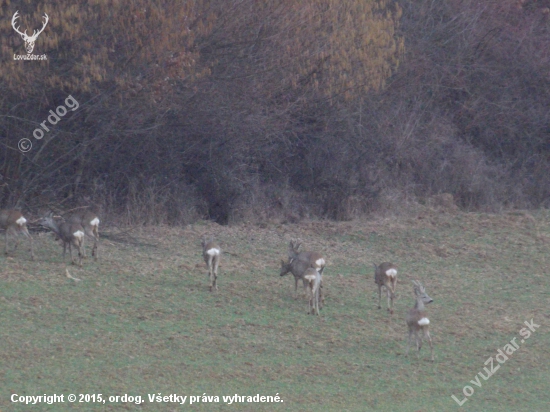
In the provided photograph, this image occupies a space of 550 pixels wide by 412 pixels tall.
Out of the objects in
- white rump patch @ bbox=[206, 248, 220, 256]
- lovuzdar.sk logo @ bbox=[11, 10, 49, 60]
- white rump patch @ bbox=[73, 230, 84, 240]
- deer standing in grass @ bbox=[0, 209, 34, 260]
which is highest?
lovuzdar.sk logo @ bbox=[11, 10, 49, 60]

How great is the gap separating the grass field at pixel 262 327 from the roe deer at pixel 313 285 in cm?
20

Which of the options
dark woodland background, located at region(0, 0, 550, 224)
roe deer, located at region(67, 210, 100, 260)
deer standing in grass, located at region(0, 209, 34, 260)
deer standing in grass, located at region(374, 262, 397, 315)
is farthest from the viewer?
dark woodland background, located at region(0, 0, 550, 224)

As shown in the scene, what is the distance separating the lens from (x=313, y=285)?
35.7ft

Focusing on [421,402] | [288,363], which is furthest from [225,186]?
[421,402]

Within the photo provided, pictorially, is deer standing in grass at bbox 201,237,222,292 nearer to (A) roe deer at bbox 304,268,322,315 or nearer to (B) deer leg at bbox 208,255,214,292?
(B) deer leg at bbox 208,255,214,292

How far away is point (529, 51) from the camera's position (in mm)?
24984

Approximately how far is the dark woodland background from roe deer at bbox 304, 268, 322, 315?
497 centimetres

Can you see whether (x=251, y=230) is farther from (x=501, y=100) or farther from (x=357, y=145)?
(x=501, y=100)

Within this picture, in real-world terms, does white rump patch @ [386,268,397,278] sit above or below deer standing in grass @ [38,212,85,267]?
below

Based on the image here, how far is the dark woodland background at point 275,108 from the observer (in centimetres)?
1370

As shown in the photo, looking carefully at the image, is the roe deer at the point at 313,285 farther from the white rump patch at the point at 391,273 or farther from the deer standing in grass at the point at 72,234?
the deer standing in grass at the point at 72,234

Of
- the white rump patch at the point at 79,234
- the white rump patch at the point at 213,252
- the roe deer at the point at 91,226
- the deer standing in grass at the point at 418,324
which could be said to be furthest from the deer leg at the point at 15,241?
the deer standing in grass at the point at 418,324

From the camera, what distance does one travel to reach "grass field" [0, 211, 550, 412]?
319 inches

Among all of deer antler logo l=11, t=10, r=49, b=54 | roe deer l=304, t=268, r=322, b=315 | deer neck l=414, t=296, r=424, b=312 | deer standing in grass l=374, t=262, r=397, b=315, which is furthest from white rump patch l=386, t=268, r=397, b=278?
deer antler logo l=11, t=10, r=49, b=54
